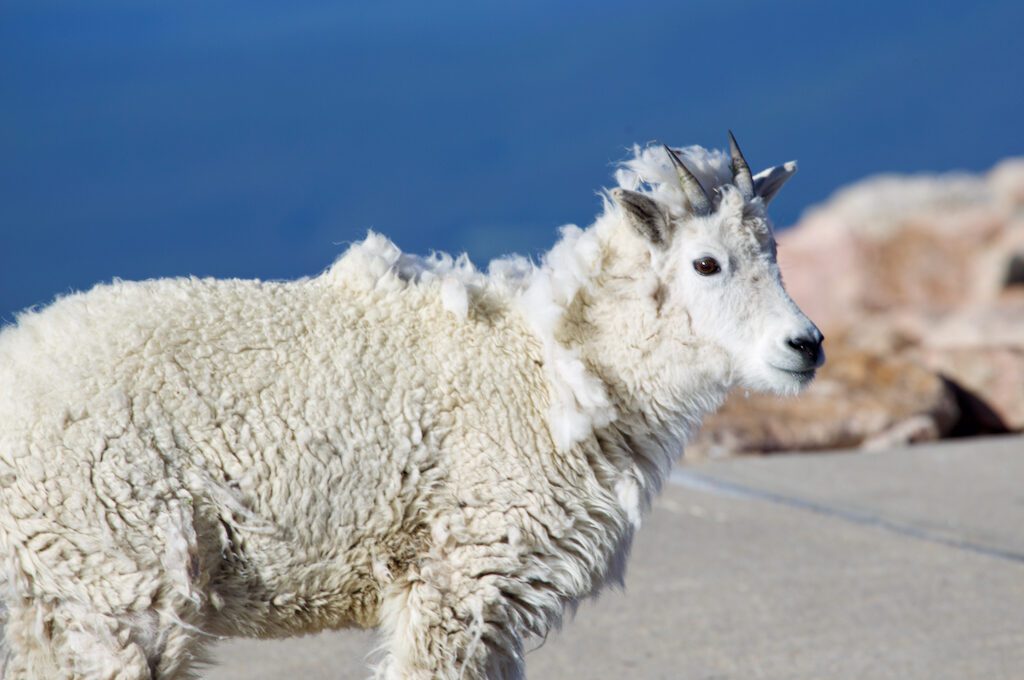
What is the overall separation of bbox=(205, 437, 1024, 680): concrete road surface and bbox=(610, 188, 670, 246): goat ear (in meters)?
1.06

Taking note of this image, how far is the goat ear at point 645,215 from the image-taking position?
3494 millimetres

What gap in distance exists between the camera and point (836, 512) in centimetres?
710

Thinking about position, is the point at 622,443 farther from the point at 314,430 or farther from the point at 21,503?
the point at 21,503

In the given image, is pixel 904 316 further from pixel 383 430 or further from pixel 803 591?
pixel 383 430

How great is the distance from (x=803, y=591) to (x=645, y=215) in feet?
9.29

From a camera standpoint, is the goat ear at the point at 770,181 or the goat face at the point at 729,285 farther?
the goat ear at the point at 770,181

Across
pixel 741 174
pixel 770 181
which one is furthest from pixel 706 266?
pixel 770 181

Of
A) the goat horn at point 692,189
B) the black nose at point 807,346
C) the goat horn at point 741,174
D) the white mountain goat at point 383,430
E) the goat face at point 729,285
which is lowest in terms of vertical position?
the white mountain goat at point 383,430

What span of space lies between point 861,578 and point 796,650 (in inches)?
39.5

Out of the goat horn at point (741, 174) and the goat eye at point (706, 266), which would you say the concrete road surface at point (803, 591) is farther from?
the goat horn at point (741, 174)

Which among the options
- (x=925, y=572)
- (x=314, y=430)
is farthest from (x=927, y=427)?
(x=314, y=430)

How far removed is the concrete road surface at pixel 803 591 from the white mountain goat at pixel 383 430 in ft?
1.96

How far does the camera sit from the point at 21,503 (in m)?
2.97

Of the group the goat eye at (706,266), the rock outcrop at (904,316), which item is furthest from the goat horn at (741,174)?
the rock outcrop at (904,316)
